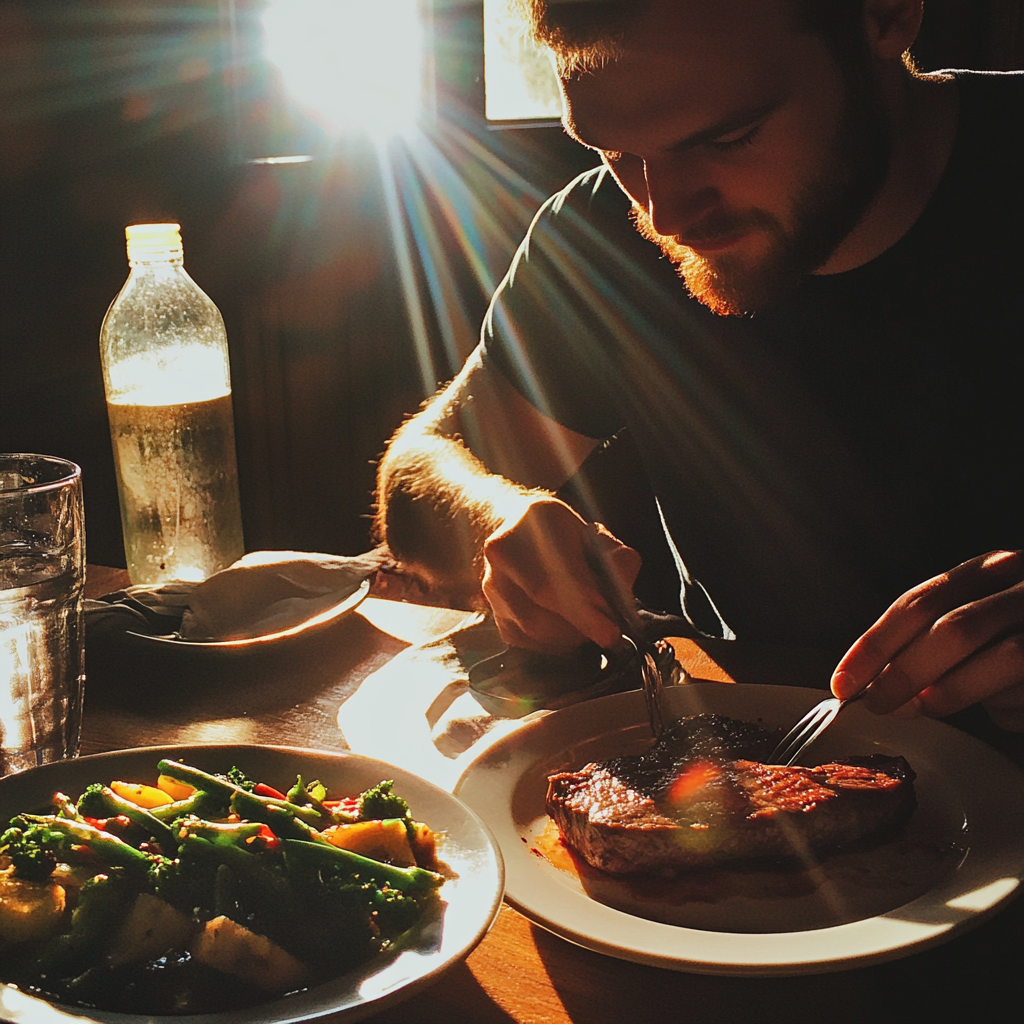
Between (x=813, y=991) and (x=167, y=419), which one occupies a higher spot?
(x=167, y=419)

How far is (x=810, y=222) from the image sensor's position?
1647 mm

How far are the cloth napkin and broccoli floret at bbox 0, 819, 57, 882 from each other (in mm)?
655

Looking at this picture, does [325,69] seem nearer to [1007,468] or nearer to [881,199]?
[881,199]

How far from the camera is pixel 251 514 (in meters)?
4.15

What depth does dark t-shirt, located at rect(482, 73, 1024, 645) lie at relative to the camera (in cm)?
172

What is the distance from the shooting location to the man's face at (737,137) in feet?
4.57

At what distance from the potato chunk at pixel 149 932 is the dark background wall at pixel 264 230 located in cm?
248

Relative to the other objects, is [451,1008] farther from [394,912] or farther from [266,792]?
[266,792]

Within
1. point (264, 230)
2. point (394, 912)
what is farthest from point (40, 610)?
point (264, 230)

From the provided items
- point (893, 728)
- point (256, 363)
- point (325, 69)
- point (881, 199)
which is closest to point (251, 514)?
point (256, 363)

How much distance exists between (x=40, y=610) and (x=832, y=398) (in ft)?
4.41

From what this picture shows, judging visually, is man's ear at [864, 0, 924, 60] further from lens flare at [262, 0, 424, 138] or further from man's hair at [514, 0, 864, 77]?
lens flare at [262, 0, 424, 138]

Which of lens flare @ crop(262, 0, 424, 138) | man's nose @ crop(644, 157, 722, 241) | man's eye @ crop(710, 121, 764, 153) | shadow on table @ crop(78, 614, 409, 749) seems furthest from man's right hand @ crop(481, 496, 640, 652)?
lens flare @ crop(262, 0, 424, 138)

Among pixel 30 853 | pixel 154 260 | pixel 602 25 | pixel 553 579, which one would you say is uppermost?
pixel 602 25
